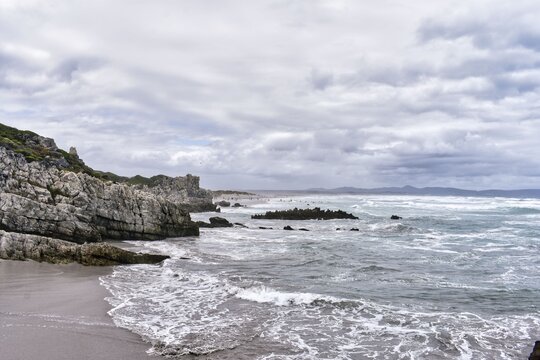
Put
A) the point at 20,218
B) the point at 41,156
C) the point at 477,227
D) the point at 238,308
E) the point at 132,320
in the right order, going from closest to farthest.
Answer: the point at 132,320, the point at 238,308, the point at 20,218, the point at 41,156, the point at 477,227

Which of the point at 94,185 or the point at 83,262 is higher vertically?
the point at 94,185

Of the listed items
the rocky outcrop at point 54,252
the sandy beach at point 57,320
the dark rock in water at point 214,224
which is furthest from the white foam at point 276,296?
the dark rock in water at point 214,224

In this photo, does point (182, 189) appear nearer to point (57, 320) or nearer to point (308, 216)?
point (308, 216)

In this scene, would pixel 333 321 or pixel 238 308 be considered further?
pixel 238 308

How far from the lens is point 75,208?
105 feet

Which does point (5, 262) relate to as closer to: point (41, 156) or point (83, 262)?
point (83, 262)

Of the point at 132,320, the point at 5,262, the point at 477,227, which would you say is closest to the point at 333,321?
the point at 132,320

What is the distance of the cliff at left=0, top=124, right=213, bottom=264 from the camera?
1148 inches

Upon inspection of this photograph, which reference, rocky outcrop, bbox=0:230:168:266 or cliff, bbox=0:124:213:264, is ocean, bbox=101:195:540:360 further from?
cliff, bbox=0:124:213:264

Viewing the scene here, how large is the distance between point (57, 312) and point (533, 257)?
30.7 m

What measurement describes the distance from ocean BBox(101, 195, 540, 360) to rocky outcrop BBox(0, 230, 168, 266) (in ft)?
5.04

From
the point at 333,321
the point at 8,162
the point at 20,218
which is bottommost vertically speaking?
the point at 333,321

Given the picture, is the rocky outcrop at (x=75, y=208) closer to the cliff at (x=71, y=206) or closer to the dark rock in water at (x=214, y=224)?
the cliff at (x=71, y=206)

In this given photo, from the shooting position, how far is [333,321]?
15.7m
